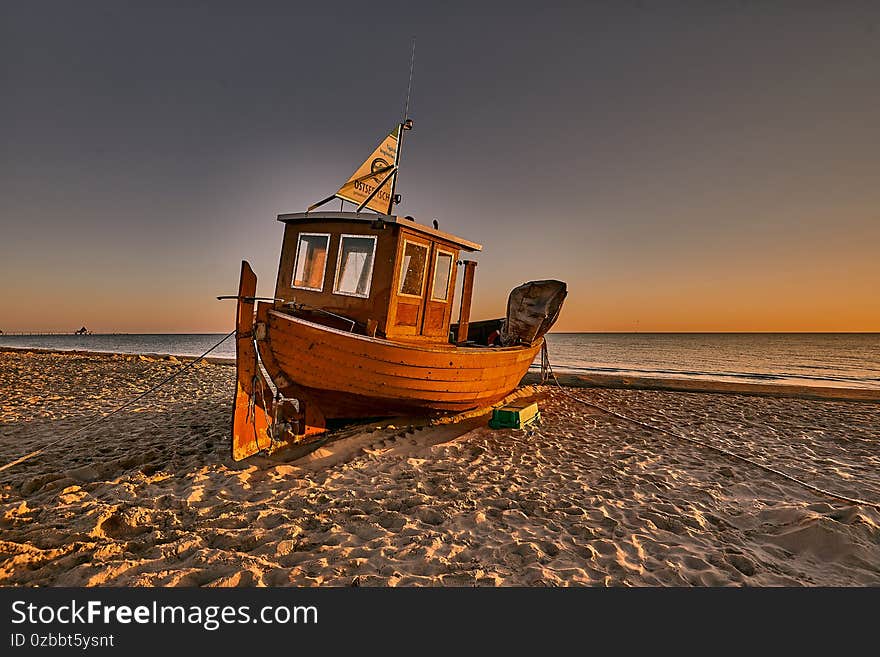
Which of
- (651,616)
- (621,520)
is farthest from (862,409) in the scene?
(651,616)

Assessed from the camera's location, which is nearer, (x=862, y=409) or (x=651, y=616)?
(x=651, y=616)

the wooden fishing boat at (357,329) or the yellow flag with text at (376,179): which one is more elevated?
the yellow flag with text at (376,179)

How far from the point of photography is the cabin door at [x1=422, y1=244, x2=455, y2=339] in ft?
23.6

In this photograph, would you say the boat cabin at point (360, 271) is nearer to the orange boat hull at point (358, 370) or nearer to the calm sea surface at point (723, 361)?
the orange boat hull at point (358, 370)

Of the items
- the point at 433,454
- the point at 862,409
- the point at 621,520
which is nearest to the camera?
the point at 621,520

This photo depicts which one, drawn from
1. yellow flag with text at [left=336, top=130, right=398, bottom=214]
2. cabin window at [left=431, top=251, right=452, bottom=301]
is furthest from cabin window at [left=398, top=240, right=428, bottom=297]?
yellow flag with text at [left=336, top=130, right=398, bottom=214]

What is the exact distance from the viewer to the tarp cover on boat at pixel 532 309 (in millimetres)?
8906

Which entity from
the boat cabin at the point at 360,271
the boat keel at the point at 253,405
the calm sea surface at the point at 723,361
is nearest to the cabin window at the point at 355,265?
the boat cabin at the point at 360,271

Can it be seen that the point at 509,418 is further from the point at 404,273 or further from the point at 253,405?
the point at 253,405

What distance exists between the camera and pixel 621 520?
12.7 ft

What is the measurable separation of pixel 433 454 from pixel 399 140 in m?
5.63

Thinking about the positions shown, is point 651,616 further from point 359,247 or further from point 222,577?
point 359,247

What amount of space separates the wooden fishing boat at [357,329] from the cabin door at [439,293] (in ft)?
0.06

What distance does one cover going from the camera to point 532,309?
9.16 meters
